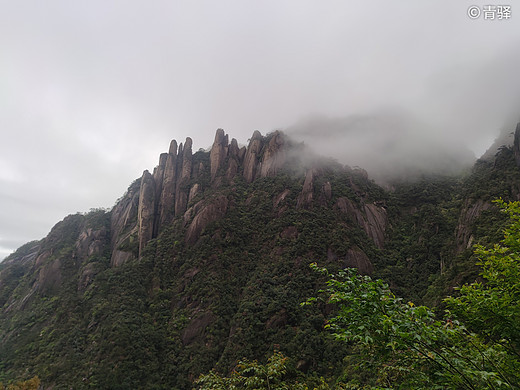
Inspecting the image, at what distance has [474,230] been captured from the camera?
45.1m

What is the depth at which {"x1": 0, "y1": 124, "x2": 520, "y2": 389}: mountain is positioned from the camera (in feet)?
145

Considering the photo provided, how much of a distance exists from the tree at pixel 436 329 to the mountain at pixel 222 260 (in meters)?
37.5

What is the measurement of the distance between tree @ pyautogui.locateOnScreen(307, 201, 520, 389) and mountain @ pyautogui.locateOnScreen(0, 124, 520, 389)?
1476 inches

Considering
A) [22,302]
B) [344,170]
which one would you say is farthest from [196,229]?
[344,170]

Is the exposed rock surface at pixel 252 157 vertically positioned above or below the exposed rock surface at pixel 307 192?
above

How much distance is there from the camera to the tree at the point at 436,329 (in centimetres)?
416

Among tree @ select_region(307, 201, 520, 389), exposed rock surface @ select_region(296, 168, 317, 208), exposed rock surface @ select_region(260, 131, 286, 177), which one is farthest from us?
exposed rock surface @ select_region(260, 131, 286, 177)

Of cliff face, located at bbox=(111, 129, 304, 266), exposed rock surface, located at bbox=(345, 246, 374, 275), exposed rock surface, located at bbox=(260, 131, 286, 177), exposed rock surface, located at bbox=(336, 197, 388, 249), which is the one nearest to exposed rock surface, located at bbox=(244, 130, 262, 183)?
cliff face, located at bbox=(111, 129, 304, 266)

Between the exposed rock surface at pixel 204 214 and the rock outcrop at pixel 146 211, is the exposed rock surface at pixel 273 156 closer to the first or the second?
the exposed rock surface at pixel 204 214

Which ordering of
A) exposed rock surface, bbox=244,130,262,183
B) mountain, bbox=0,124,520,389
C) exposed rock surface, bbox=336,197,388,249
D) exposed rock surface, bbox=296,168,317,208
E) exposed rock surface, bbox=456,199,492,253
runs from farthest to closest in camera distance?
exposed rock surface, bbox=244,130,262,183 → exposed rock surface, bbox=296,168,317,208 → exposed rock surface, bbox=336,197,388,249 → exposed rock surface, bbox=456,199,492,253 → mountain, bbox=0,124,520,389

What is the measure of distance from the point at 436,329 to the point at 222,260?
62455 millimetres

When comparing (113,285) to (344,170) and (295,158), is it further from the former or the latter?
(344,170)

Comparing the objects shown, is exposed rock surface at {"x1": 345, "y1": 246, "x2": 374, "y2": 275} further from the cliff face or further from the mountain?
the cliff face

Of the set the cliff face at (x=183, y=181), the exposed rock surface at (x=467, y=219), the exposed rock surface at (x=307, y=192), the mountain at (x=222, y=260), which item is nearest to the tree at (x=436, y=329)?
the mountain at (x=222, y=260)
